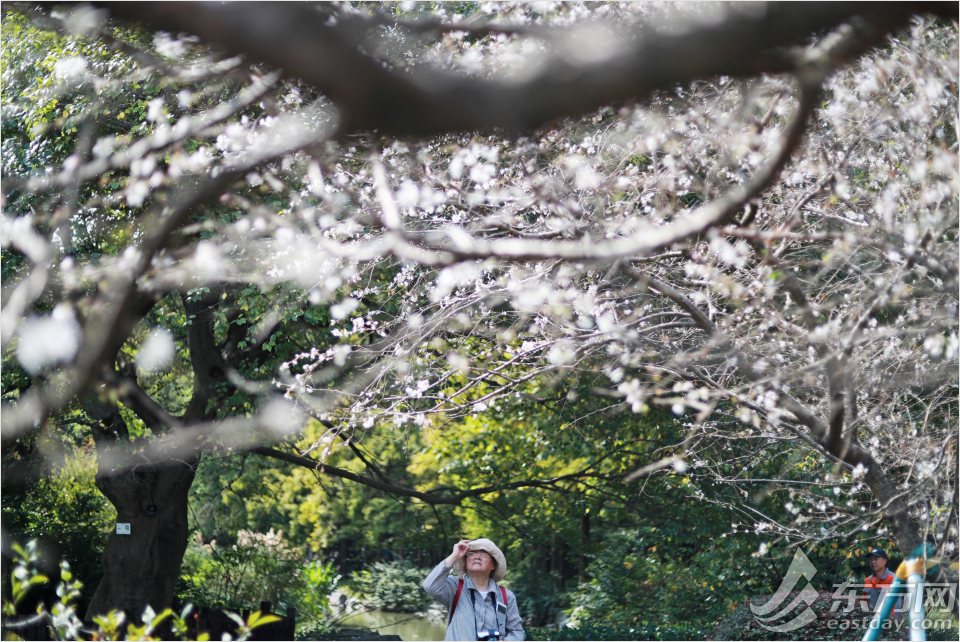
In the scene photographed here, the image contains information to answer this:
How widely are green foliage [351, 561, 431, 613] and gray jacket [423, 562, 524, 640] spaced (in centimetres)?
822

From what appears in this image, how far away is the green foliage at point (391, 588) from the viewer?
11312 mm

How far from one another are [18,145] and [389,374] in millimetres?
3435

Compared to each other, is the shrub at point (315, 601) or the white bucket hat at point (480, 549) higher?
the white bucket hat at point (480, 549)

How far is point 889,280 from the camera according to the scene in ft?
10.1

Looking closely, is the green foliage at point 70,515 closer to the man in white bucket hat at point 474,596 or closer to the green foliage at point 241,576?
the green foliage at point 241,576

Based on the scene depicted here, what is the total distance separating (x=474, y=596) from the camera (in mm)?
3570

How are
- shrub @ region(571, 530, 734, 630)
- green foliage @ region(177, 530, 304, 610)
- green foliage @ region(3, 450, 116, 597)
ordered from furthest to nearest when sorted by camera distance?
1. green foliage @ region(177, 530, 304, 610)
2. green foliage @ region(3, 450, 116, 597)
3. shrub @ region(571, 530, 734, 630)

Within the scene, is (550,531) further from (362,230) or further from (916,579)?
(916,579)

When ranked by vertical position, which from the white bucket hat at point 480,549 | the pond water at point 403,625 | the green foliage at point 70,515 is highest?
the green foliage at point 70,515

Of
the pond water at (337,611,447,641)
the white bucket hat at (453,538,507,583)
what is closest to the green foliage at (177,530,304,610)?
the pond water at (337,611,447,641)

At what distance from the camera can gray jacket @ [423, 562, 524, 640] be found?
135 inches

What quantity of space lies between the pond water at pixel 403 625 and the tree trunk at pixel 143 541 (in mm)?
4504

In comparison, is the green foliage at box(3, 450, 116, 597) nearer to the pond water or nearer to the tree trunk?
the tree trunk

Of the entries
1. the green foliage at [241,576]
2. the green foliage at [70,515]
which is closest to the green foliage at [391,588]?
the green foliage at [241,576]
